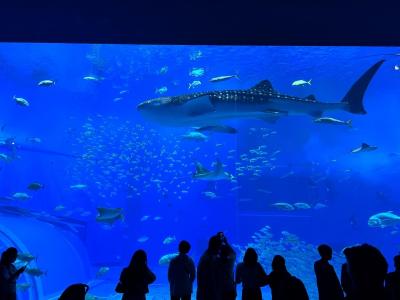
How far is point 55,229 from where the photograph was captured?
1143 centimetres

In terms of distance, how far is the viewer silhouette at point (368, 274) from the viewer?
4.03 feet

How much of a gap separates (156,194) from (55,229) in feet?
24.2

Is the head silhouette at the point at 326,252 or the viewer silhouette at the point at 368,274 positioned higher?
the head silhouette at the point at 326,252

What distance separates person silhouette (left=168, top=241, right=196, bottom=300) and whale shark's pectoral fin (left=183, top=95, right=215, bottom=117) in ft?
14.8

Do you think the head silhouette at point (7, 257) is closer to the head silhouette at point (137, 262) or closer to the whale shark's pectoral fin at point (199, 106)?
the head silhouette at point (137, 262)

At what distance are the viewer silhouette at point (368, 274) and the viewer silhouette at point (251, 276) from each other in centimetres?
141

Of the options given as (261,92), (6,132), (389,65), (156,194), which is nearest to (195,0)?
(261,92)

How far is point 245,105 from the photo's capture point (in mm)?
6734

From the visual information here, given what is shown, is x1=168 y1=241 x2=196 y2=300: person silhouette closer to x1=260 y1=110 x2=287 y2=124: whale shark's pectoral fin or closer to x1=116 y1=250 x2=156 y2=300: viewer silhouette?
x1=116 y1=250 x2=156 y2=300: viewer silhouette

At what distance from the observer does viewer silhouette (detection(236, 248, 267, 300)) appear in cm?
262

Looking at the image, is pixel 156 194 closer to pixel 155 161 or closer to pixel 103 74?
pixel 155 161

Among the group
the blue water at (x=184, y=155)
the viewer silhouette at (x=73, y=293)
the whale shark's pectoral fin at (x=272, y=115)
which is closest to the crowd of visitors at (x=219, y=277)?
the viewer silhouette at (x=73, y=293)

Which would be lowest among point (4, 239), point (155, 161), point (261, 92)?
point (4, 239)

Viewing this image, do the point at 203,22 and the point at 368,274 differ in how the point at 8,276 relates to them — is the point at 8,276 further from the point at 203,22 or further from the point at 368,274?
the point at 203,22
